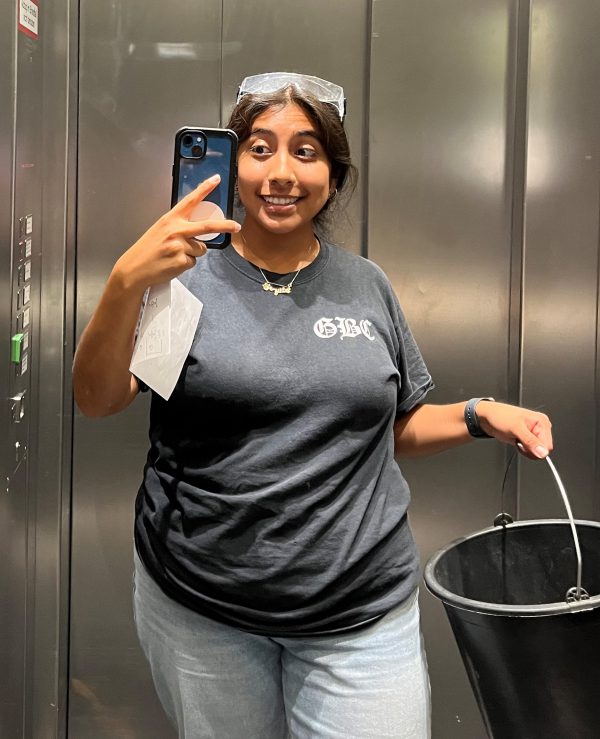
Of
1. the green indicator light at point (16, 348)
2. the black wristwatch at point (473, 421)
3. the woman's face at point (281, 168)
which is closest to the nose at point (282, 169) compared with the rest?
the woman's face at point (281, 168)

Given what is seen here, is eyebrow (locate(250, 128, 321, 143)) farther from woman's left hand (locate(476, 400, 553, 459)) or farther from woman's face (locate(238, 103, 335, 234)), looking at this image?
woman's left hand (locate(476, 400, 553, 459))

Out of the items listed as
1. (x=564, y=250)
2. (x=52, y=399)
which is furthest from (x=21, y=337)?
(x=564, y=250)

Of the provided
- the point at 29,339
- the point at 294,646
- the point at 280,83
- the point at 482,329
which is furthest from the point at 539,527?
the point at 29,339

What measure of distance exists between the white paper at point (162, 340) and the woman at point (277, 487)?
27mm

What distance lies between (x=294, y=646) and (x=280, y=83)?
89 centimetres

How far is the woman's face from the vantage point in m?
1.62

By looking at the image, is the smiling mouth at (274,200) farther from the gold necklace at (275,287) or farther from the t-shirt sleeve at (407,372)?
the t-shirt sleeve at (407,372)

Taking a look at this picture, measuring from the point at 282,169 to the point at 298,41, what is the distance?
81 centimetres

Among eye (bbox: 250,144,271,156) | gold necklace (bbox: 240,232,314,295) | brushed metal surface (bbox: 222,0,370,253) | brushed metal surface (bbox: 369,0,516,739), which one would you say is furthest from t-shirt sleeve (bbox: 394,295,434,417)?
brushed metal surface (bbox: 222,0,370,253)

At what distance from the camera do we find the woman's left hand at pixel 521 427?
164cm

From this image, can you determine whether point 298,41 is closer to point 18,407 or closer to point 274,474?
point 18,407

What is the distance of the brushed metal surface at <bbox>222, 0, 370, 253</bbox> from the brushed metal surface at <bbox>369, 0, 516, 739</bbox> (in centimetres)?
5

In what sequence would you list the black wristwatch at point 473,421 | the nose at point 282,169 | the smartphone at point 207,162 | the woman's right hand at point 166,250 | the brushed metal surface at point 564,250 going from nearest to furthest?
1. the woman's right hand at point 166,250
2. the smartphone at point 207,162
3. the nose at point 282,169
4. the black wristwatch at point 473,421
5. the brushed metal surface at point 564,250

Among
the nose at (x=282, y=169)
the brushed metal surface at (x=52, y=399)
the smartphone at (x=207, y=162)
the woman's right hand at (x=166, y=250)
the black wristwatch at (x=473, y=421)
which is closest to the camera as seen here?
the woman's right hand at (x=166, y=250)
